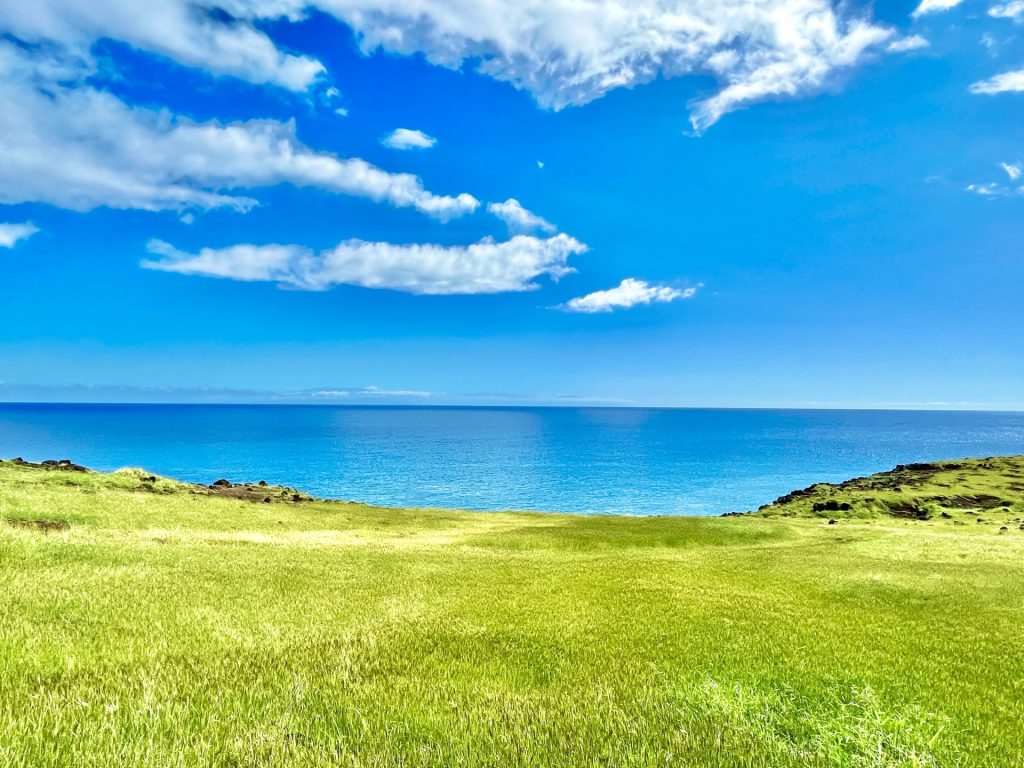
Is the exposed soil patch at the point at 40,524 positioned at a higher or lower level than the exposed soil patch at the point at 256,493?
higher

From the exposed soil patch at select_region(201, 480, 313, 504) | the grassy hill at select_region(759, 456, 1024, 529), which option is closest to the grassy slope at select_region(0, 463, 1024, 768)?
the exposed soil patch at select_region(201, 480, 313, 504)

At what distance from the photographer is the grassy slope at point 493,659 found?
18.8ft

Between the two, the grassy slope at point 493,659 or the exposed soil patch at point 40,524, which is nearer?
the grassy slope at point 493,659

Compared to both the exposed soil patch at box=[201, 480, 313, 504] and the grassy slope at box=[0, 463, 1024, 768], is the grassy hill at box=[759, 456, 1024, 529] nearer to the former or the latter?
the grassy slope at box=[0, 463, 1024, 768]

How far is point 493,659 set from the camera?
938 cm

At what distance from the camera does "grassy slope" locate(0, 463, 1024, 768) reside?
18.8 ft

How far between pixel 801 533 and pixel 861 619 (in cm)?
2799

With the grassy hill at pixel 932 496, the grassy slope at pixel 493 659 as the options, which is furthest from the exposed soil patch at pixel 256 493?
the grassy hill at pixel 932 496

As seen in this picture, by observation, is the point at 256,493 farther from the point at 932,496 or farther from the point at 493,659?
the point at 932,496

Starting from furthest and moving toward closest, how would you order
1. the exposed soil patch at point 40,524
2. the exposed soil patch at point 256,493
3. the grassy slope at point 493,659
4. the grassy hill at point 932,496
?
the grassy hill at point 932,496 → the exposed soil patch at point 256,493 → the exposed soil patch at point 40,524 → the grassy slope at point 493,659

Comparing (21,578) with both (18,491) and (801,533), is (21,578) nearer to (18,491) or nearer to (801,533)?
(18,491)

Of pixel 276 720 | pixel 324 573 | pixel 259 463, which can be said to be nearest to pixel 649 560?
pixel 324 573

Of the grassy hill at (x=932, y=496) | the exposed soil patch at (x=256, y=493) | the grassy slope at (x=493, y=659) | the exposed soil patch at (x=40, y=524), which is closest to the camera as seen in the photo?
the grassy slope at (x=493, y=659)

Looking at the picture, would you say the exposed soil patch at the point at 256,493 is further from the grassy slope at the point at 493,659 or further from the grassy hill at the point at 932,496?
the grassy hill at the point at 932,496
